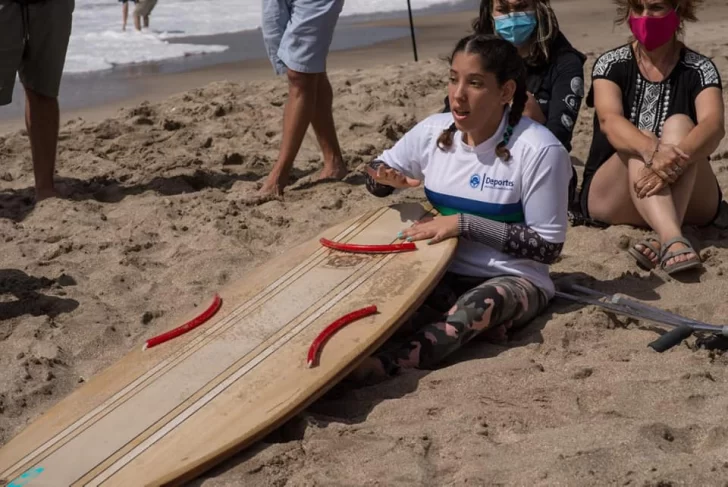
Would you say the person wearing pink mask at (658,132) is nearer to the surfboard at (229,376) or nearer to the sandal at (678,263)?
the sandal at (678,263)

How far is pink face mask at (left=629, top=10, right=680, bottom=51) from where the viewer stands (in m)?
4.12

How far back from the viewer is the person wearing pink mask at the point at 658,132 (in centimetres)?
405

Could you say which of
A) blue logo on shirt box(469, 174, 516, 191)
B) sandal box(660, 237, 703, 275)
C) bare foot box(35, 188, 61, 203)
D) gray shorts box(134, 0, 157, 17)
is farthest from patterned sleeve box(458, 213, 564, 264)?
gray shorts box(134, 0, 157, 17)

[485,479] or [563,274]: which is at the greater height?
[485,479]

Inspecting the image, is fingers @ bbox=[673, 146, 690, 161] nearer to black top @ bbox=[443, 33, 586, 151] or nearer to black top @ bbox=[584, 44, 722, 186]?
black top @ bbox=[584, 44, 722, 186]

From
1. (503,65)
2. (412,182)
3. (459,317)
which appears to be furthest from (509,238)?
(503,65)

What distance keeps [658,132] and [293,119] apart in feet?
5.92

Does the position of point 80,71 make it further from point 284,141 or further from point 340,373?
point 340,373

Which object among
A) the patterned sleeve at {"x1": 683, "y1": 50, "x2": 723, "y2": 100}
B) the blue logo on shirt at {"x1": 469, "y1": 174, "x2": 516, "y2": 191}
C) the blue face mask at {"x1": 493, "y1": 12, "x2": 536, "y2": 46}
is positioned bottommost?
the blue logo on shirt at {"x1": 469, "y1": 174, "x2": 516, "y2": 191}

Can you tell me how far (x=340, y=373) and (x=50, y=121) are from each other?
3021mm

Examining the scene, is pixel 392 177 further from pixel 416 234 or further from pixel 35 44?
pixel 35 44

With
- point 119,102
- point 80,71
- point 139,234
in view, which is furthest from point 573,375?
point 80,71

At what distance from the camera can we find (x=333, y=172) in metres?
5.53

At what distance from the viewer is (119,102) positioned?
8.37 meters
